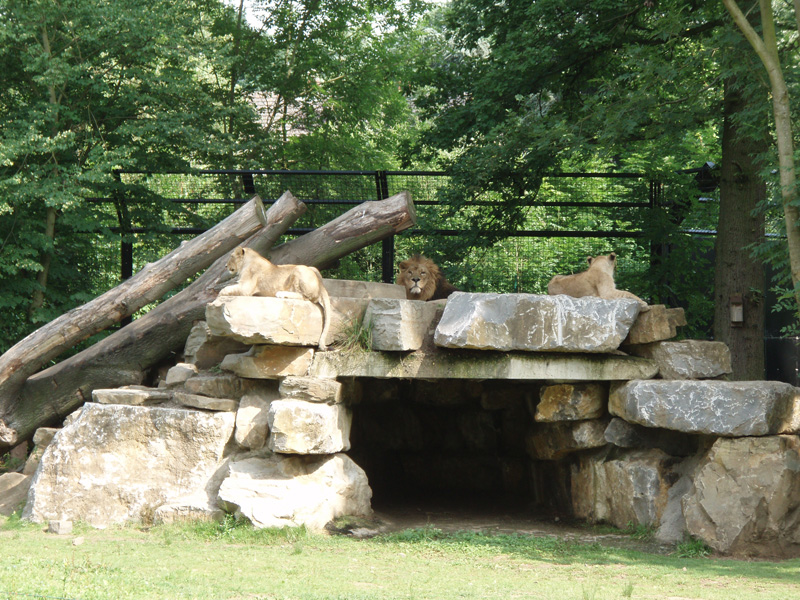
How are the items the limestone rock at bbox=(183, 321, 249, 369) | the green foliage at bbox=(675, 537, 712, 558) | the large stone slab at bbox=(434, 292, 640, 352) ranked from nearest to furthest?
the green foliage at bbox=(675, 537, 712, 558) → the large stone slab at bbox=(434, 292, 640, 352) → the limestone rock at bbox=(183, 321, 249, 369)

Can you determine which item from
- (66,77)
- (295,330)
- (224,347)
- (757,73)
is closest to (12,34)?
(66,77)

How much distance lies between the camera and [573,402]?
901cm

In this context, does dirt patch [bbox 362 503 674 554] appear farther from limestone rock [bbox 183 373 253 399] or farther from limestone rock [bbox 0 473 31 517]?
limestone rock [bbox 0 473 31 517]

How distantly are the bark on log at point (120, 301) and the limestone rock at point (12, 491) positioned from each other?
818mm

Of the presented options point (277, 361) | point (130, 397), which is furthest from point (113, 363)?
point (277, 361)

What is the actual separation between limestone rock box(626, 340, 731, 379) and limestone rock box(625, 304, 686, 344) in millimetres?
141

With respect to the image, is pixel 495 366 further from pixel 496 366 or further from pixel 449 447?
pixel 449 447

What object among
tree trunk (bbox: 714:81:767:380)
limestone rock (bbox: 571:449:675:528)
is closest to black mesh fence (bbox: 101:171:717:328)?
tree trunk (bbox: 714:81:767:380)

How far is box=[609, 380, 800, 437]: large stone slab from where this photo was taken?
309 inches

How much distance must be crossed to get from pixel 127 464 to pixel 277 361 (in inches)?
75.9

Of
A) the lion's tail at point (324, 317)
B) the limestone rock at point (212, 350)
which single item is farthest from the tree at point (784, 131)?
the limestone rock at point (212, 350)

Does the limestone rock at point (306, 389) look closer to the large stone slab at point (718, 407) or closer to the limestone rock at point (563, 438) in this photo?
the limestone rock at point (563, 438)

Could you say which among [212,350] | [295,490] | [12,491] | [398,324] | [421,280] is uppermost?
[421,280]

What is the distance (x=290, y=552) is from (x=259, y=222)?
4.27 m
